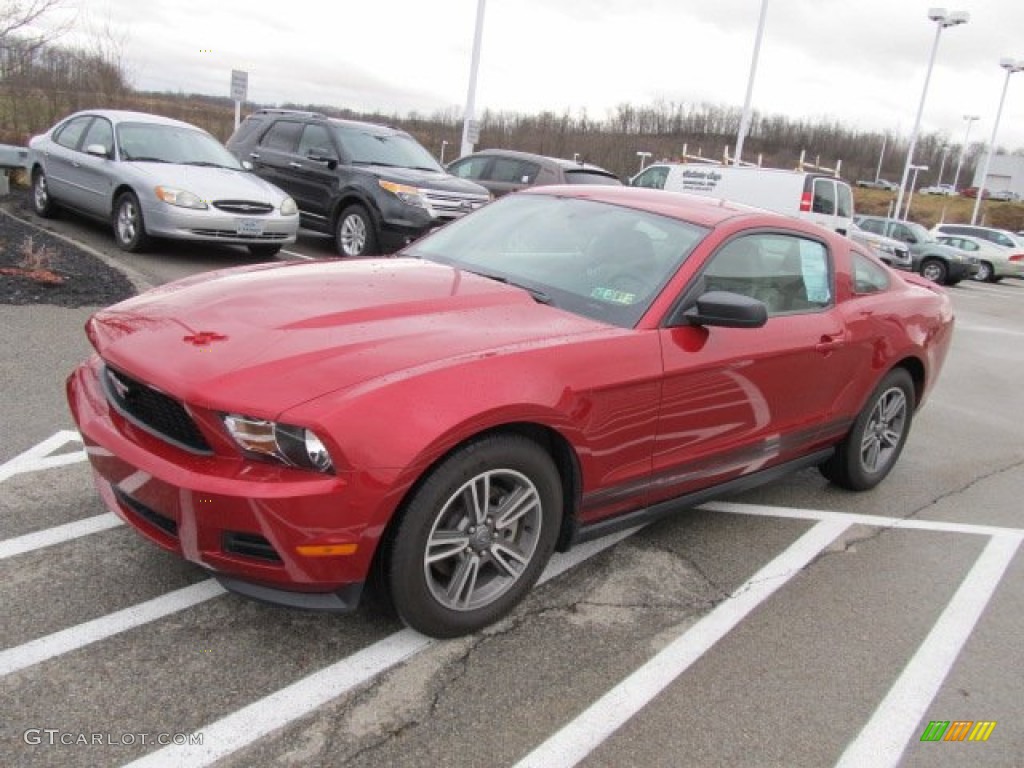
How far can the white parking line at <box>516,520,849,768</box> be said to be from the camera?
96.3 inches

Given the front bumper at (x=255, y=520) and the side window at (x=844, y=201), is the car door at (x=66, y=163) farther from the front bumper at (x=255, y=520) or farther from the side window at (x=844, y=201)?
the side window at (x=844, y=201)

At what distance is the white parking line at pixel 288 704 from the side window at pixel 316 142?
9.03 metres

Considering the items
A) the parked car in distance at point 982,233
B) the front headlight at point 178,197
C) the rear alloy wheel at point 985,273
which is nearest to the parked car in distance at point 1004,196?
the parked car in distance at point 982,233

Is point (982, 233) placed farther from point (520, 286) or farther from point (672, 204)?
point (520, 286)

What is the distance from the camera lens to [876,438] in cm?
484

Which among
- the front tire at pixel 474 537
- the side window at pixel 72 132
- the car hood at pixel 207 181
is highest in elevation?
the side window at pixel 72 132

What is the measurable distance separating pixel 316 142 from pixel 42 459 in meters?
8.02

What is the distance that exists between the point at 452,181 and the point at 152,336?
27.4 ft

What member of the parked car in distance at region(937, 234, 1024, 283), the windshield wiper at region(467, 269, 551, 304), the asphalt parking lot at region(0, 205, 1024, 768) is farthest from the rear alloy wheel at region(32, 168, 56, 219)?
the parked car in distance at region(937, 234, 1024, 283)

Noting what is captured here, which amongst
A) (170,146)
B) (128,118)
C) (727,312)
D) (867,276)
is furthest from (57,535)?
(128,118)

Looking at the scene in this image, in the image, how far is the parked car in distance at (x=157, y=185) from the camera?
8.80 m

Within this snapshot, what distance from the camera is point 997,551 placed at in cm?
428

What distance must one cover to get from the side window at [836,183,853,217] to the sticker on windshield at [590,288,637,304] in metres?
16.9

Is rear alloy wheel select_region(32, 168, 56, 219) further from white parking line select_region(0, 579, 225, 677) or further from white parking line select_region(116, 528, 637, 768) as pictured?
white parking line select_region(116, 528, 637, 768)
